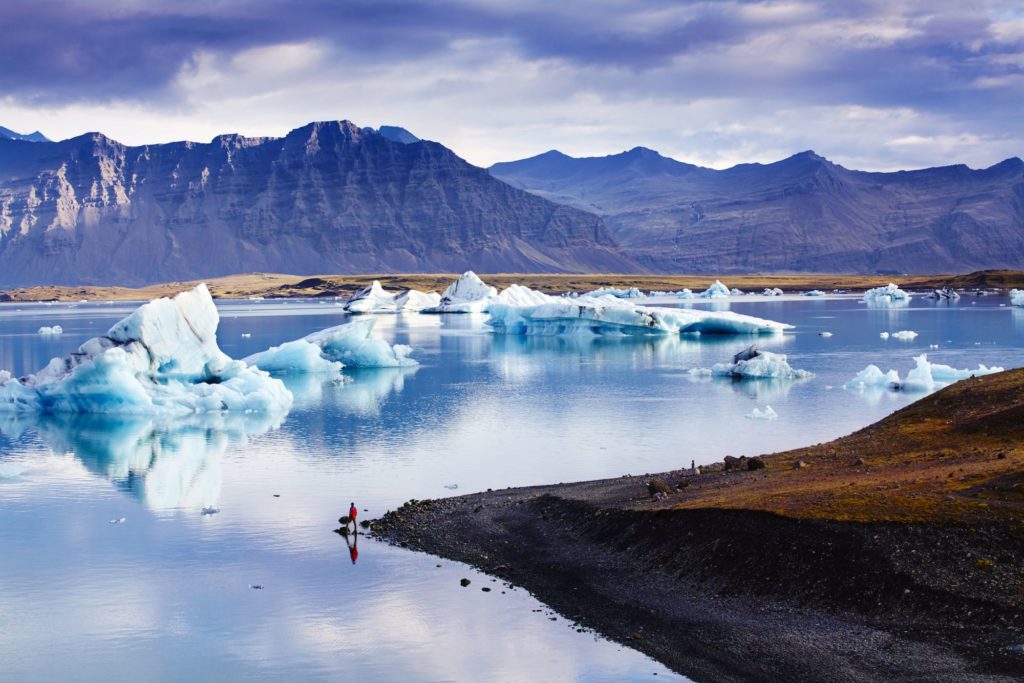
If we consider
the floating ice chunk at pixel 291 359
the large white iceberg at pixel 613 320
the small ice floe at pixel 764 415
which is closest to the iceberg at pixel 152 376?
the floating ice chunk at pixel 291 359

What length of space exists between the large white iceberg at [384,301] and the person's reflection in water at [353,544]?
103624mm

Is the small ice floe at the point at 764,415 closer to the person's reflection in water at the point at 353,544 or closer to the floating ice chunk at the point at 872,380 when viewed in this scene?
the floating ice chunk at the point at 872,380

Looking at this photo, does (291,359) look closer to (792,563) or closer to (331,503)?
(331,503)

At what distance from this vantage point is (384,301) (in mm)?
133250

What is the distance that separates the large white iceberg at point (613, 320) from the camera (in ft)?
244

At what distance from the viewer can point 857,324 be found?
90.8 metres

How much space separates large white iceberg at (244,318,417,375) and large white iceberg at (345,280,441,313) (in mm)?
66208

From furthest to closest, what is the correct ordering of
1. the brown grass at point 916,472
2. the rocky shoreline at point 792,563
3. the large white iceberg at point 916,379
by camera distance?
the large white iceberg at point 916,379, the brown grass at point 916,472, the rocky shoreline at point 792,563

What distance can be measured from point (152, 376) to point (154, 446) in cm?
696

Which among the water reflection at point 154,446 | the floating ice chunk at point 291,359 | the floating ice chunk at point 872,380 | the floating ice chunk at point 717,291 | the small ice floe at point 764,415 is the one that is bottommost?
the water reflection at point 154,446

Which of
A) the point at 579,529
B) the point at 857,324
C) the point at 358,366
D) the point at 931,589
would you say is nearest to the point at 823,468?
the point at 579,529

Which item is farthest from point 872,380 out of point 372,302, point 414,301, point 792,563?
point 414,301

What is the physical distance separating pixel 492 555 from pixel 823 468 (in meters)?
7.01

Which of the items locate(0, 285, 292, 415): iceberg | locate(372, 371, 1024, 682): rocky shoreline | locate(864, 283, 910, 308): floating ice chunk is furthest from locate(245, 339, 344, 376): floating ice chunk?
locate(864, 283, 910, 308): floating ice chunk
